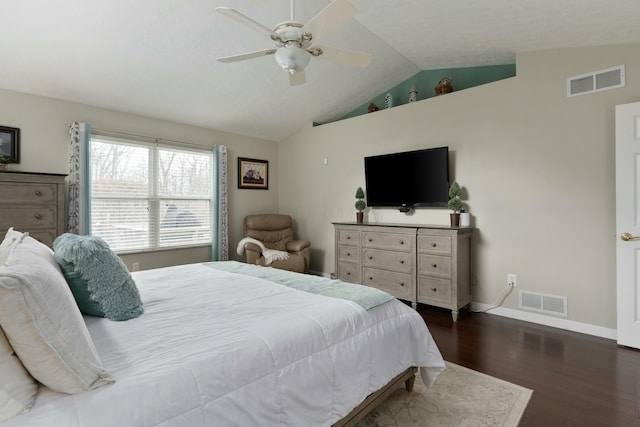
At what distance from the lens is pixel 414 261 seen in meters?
3.74

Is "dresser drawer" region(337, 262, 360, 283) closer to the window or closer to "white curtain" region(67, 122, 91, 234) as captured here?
the window

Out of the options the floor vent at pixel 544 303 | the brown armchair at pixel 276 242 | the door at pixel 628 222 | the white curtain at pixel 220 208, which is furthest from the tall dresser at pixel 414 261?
the white curtain at pixel 220 208

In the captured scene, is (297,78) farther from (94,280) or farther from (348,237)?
(348,237)

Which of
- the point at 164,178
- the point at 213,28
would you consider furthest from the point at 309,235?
the point at 213,28

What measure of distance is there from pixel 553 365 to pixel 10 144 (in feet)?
17.6

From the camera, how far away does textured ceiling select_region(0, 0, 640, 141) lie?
2652 millimetres

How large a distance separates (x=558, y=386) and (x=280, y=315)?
1980 millimetres

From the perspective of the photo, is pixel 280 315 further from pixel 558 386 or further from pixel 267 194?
pixel 267 194

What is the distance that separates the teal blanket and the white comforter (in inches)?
2.5

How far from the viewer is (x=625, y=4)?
2336mm

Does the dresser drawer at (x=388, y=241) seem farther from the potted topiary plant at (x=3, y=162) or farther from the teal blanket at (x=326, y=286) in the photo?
the potted topiary plant at (x=3, y=162)

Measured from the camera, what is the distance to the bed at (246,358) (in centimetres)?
95

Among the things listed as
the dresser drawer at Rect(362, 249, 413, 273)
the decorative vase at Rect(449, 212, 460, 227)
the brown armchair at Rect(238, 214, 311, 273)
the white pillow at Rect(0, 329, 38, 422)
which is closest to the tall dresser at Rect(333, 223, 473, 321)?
the dresser drawer at Rect(362, 249, 413, 273)

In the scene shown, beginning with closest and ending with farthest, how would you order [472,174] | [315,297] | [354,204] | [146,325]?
[146,325], [315,297], [472,174], [354,204]
